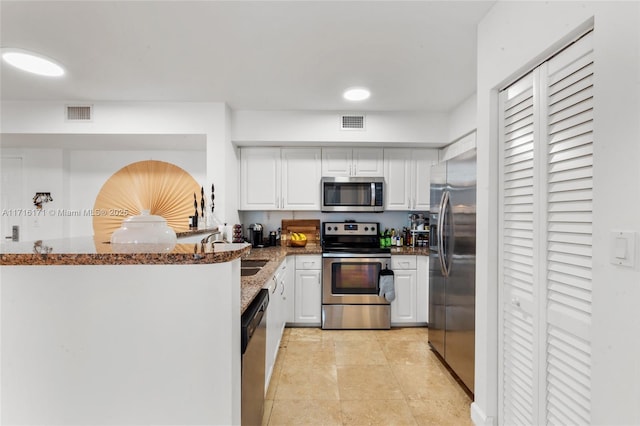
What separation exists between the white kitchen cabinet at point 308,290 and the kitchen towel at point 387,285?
68 centimetres

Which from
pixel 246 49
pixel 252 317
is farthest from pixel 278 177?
pixel 252 317

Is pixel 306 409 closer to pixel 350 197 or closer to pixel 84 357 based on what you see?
pixel 84 357

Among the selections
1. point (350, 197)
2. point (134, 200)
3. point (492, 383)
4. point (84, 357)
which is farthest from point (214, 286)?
point (134, 200)

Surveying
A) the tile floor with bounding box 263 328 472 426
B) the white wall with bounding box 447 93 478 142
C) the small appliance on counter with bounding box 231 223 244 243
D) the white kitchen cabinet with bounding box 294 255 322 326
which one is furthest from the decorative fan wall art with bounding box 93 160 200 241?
the white wall with bounding box 447 93 478 142

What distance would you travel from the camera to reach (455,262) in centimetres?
230

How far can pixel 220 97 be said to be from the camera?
296 centimetres

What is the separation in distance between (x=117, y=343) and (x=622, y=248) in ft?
5.46

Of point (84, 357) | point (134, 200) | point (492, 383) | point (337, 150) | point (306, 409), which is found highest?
point (337, 150)

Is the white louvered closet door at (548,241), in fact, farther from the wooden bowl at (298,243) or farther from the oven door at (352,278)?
the wooden bowl at (298,243)

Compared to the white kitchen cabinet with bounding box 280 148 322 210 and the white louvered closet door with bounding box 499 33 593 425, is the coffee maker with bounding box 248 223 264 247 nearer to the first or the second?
the white kitchen cabinet with bounding box 280 148 322 210

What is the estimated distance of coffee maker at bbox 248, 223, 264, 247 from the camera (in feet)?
12.0

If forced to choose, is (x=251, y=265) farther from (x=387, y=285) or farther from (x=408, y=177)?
(x=408, y=177)

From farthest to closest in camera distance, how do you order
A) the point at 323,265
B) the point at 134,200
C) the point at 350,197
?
1. the point at 134,200
2. the point at 350,197
3. the point at 323,265

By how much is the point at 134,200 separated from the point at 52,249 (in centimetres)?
329
